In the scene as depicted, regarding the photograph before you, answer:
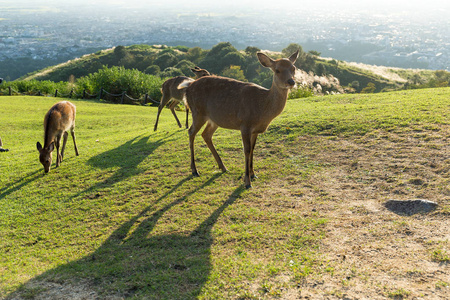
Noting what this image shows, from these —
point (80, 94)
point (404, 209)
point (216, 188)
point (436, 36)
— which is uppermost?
point (436, 36)

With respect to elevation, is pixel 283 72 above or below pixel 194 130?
above

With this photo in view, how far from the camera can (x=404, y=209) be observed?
17.0 feet

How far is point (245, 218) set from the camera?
17.7ft

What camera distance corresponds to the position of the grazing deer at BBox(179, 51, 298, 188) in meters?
6.11

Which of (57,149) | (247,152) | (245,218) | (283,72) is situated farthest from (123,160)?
(283,72)

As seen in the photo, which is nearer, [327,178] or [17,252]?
[17,252]

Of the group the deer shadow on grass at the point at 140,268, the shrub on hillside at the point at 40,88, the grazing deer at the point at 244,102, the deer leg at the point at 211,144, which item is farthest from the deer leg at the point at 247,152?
the shrub on hillside at the point at 40,88

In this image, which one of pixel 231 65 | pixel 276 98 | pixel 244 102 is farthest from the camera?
pixel 231 65

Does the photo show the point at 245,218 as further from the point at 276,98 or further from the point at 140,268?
the point at 276,98

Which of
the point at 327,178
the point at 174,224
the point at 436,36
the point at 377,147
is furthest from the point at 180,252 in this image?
the point at 436,36

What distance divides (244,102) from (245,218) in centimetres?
222

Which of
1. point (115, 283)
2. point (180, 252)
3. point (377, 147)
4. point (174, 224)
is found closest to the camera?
point (115, 283)

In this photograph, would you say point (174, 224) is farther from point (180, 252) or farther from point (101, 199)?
point (101, 199)

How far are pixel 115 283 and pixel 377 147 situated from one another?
602 cm
